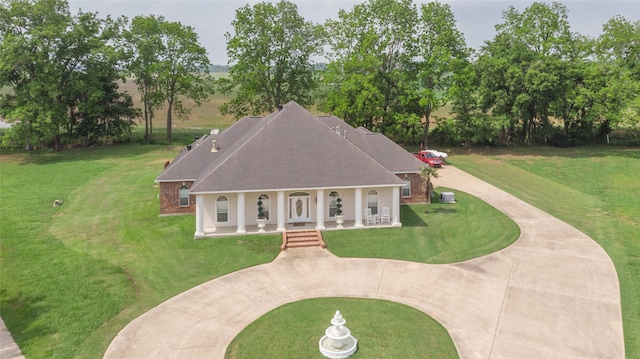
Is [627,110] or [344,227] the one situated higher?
[627,110]

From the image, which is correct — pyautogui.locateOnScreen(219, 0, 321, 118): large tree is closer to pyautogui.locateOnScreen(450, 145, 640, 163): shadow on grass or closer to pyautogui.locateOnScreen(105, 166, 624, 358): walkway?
pyautogui.locateOnScreen(450, 145, 640, 163): shadow on grass

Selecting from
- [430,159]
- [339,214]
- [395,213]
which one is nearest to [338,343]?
[339,214]

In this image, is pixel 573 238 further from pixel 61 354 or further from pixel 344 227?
pixel 61 354

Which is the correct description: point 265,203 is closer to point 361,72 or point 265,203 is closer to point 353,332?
point 353,332

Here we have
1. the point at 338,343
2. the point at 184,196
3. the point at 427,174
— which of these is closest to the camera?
the point at 338,343

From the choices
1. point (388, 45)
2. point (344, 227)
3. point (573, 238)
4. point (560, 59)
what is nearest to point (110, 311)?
point (344, 227)

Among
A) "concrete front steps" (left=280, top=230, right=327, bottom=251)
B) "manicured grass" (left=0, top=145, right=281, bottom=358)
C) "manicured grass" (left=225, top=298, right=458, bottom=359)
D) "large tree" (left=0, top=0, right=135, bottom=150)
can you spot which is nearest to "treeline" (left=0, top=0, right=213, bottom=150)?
"large tree" (left=0, top=0, right=135, bottom=150)
